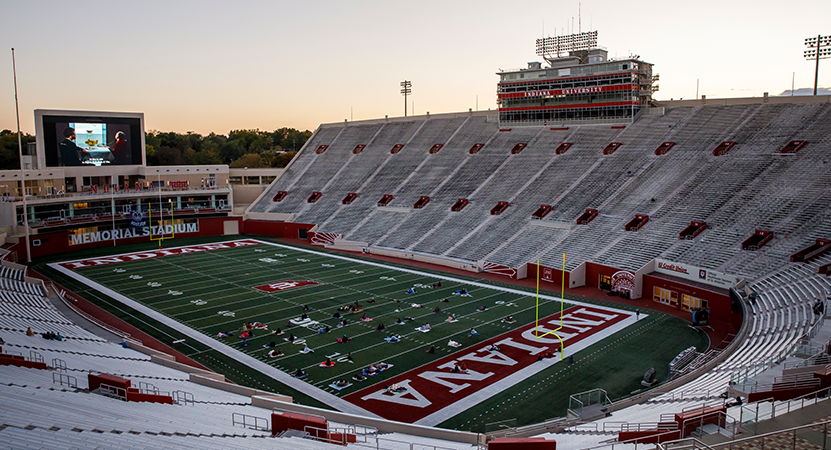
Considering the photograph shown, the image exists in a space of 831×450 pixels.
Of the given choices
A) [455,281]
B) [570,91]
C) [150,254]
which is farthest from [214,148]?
[455,281]

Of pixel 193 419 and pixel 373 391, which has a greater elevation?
pixel 193 419

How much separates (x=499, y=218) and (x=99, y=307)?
2680 centimetres

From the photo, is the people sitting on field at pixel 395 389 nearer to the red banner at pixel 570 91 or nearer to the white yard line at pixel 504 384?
the white yard line at pixel 504 384

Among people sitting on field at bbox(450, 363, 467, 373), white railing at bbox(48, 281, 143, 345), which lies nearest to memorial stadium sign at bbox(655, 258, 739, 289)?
people sitting on field at bbox(450, 363, 467, 373)

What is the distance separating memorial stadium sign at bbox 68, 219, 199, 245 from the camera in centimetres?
4723

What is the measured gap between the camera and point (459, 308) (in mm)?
28938

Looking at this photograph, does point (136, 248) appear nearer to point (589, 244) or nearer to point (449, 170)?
point (449, 170)

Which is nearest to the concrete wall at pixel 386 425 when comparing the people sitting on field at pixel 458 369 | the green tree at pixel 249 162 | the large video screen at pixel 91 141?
the people sitting on field at pixel 458 369

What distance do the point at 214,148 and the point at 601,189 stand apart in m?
80.7

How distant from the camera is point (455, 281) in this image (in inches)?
1371

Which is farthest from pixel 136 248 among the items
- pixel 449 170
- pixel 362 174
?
pixel 449 170

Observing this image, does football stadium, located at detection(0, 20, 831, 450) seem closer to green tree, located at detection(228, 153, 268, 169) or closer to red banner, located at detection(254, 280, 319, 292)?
red banner, located at detection(254, 280, 319, 292)

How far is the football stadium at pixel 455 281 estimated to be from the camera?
1435 centimetres

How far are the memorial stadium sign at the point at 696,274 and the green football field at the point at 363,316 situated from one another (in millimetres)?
3319
